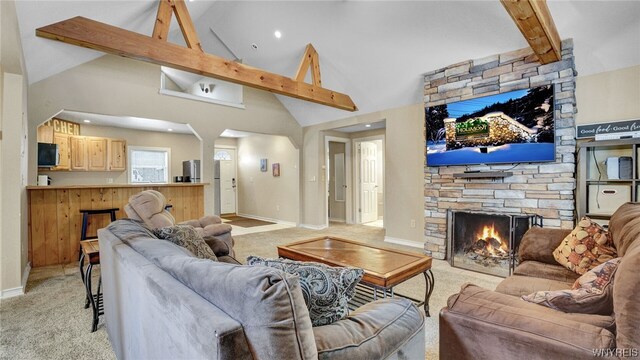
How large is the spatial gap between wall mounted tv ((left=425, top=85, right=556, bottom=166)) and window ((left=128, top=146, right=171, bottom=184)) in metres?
6.16

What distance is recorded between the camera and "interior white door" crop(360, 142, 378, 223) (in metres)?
7.04

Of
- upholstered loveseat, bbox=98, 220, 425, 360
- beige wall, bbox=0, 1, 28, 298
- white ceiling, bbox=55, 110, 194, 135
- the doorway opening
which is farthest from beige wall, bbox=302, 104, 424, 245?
beige wall, bbox=0, 1, 28, 298

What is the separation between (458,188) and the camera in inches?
152

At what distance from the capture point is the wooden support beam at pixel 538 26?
2164mm

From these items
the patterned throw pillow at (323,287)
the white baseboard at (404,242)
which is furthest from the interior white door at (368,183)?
the patterned throw pillow at (323,287)

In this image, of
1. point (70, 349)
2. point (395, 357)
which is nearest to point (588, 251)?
point (395, 357)

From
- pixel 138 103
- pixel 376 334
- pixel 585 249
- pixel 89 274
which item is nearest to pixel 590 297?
pixel 376 334

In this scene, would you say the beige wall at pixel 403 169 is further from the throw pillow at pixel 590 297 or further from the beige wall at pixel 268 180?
the throw pillow at pixel 590 297

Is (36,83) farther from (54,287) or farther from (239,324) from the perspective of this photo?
(239,324)

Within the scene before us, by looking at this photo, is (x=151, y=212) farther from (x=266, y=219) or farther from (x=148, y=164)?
(x=148, y=164)

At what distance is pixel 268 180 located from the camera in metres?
7.57

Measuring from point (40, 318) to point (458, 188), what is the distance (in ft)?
14.0

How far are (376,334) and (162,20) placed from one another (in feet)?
12.2

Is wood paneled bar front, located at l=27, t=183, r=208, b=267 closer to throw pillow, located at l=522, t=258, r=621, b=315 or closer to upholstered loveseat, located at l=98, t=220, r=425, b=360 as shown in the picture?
upholstered loveseat, located at l=98, t=220, r=425, b=360
